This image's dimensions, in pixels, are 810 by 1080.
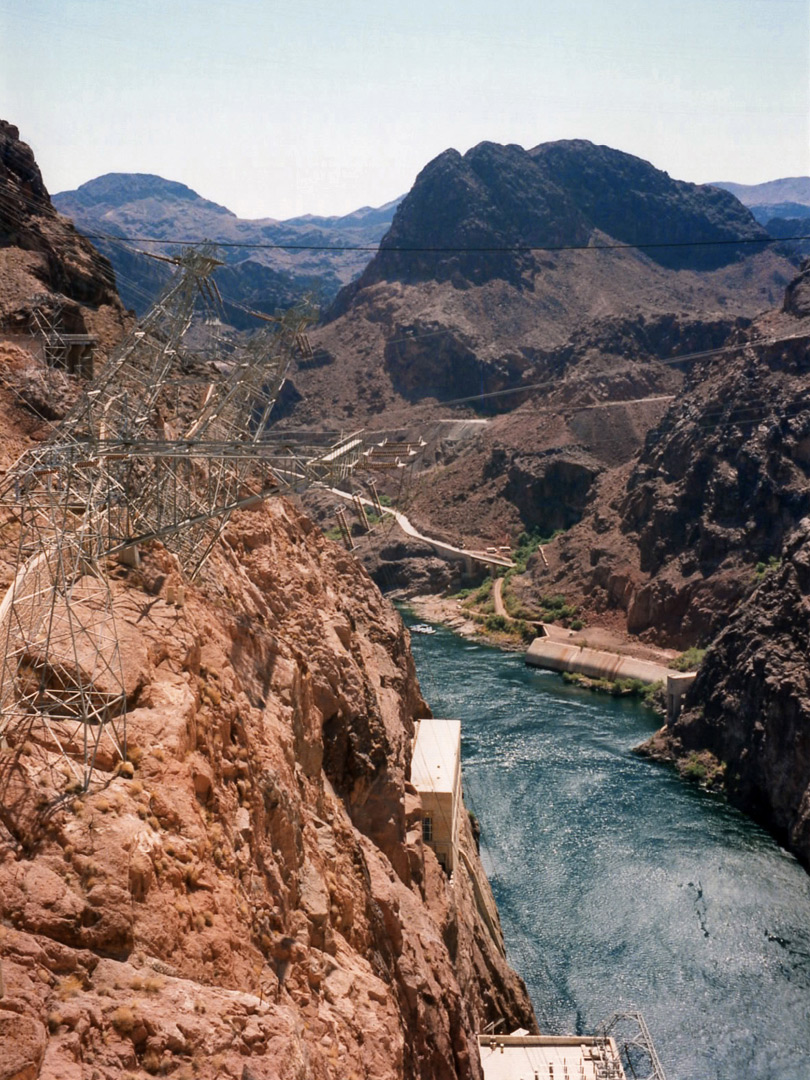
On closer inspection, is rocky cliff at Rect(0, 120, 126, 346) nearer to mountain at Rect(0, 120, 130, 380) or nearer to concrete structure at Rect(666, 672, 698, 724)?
mountain at Rect(0, 120, 130, 380)

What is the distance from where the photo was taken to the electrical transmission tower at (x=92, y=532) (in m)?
12.5

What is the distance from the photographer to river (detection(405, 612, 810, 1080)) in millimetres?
29234

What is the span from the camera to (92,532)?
651 inches

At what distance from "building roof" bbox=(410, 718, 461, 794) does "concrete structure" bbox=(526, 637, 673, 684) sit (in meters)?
28.2

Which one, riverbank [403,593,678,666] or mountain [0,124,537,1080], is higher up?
mountain [0,124,537,1080]

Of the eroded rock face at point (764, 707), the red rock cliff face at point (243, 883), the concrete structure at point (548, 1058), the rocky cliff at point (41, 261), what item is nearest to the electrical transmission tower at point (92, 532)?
the red rock cliff face at point (243, 883)

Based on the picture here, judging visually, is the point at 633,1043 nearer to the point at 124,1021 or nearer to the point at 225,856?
the point at 225,856

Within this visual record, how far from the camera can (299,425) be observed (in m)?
121

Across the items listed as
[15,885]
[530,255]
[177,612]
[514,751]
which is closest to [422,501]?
[514,751]

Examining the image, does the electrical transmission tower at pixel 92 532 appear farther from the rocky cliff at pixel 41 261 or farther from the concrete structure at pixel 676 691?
Result: the concrete structure at pixel 676 691

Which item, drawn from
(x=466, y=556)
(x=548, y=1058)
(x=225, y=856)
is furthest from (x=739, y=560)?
(x=225, y=856)

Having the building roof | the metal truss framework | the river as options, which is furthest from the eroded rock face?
the building roof

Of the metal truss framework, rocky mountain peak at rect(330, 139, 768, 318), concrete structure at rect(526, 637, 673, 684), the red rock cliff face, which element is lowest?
the metal truss framework

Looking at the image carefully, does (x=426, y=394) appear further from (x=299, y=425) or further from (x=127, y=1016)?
(x=127, y=1016)
